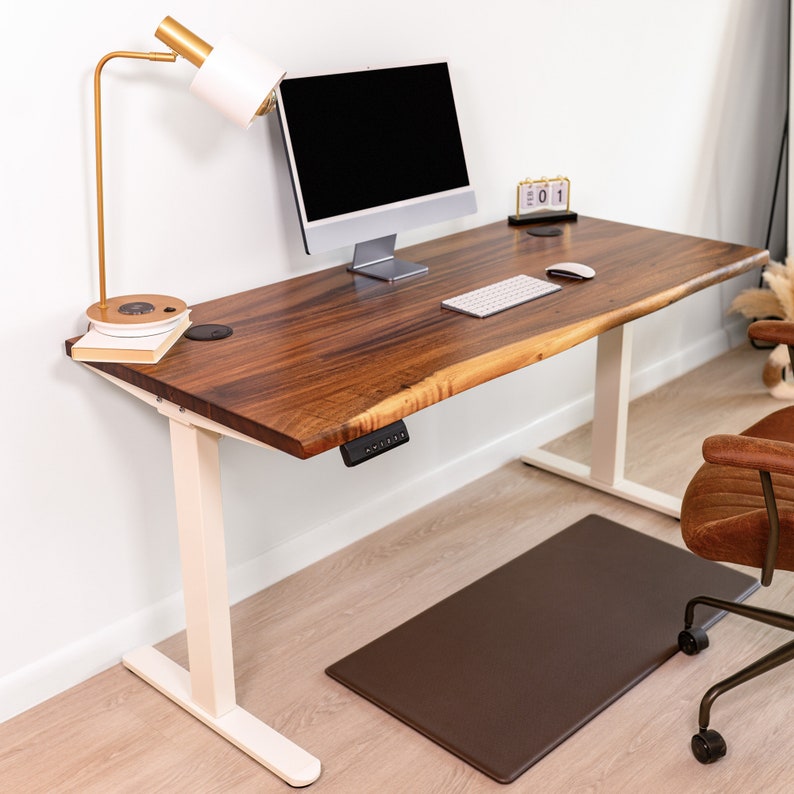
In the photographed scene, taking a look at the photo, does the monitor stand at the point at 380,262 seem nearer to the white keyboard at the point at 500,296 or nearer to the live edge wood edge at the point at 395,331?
the live edge wood edge at the point at 395,331

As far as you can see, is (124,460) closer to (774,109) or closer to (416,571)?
(416,571)

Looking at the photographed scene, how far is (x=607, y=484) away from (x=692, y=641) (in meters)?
0.82

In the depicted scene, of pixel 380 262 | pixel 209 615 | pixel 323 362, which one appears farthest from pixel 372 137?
pixel 209 615

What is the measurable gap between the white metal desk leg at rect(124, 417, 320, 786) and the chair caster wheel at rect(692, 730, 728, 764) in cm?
74

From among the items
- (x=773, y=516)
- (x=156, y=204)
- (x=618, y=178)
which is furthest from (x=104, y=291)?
(x=618, y=178)

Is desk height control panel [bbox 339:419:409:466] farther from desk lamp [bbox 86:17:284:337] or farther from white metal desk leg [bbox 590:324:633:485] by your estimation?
white metal desk leg [bbox 590:324:633:485]

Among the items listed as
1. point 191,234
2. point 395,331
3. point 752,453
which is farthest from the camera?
point 191,234

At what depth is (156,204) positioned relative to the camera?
7.22 feet

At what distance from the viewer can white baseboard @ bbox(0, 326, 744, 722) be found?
226cm

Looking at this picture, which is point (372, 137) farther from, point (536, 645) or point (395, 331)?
point (536, 645)

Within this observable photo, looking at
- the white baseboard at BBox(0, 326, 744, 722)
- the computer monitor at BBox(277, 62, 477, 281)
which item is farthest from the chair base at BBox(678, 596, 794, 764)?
the computer monitor at BBox(277, 62, 477, 281)

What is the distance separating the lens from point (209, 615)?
206 centimetres

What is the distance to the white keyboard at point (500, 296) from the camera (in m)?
2.22

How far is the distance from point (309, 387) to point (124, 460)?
0.66 metres
